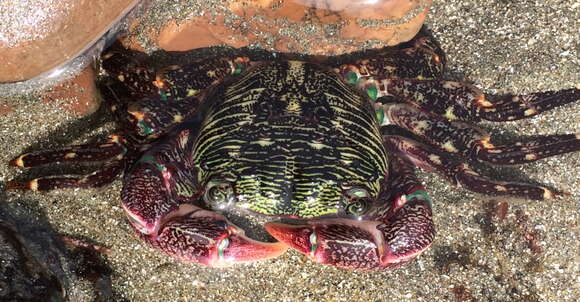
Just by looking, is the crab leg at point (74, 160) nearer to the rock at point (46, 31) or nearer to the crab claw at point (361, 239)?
the rock at point (46, 31)

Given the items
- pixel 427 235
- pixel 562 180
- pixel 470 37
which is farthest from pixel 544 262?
pixel 470 37

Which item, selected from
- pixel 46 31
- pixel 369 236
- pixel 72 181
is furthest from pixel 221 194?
pixel 46 31

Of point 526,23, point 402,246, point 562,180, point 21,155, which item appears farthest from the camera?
point 526,23

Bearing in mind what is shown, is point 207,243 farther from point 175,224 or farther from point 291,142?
point 291,142

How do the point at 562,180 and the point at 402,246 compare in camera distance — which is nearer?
the point at 402,246

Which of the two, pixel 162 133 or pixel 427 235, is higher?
pixel 162 133

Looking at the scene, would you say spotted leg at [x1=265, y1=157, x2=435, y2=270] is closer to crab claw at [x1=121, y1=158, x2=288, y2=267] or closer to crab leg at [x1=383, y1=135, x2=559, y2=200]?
crab claw at [x1=121, y1=158, x2=288, y2=267]

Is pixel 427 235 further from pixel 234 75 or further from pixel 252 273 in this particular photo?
pixel 234 75
